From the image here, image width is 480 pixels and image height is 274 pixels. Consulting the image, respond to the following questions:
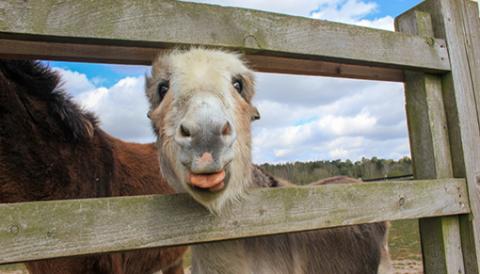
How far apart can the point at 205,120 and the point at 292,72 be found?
4.06 feet

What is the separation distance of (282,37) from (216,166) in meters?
0.93

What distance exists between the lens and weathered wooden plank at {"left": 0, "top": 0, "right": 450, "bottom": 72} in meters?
1.71

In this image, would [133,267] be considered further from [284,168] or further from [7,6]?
[7,6]

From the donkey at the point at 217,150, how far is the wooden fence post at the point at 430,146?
91 centimetres

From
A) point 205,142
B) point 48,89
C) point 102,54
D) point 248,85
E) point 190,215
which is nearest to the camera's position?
point 205,142

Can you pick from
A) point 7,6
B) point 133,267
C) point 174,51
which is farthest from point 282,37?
point 133,267

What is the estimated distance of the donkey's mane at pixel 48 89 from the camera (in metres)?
3.73

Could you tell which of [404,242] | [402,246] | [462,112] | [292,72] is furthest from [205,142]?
[404,242]

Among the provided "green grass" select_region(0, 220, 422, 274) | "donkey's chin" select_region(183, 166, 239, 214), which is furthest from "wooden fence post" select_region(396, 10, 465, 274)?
"green grass" select_region(0, 220, 422, 274)

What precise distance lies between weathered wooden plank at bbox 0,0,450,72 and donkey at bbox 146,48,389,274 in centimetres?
20

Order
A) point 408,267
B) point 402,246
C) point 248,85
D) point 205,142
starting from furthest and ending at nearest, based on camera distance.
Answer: point 402,246 < point 408,267 < point 248,85 < point 205,142

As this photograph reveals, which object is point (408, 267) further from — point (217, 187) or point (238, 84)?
point (217, 187)

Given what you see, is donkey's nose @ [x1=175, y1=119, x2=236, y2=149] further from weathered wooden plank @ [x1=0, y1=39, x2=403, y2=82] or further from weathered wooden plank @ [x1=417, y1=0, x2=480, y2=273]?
weathered wooden plank @ [x1=417, y1=0, x2=480, y2=273]

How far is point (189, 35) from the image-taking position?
1.98 metres
